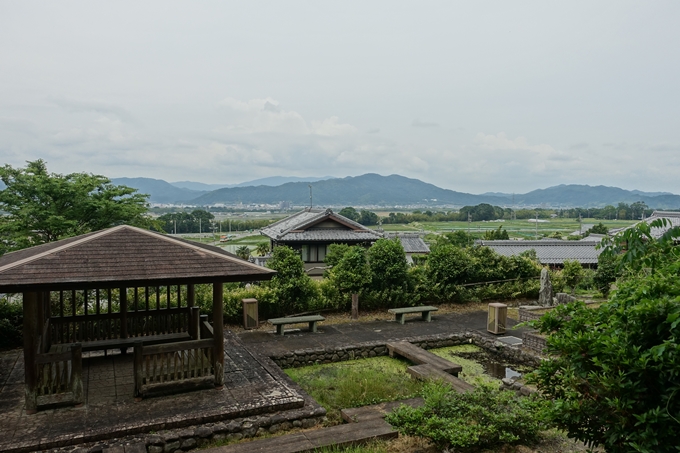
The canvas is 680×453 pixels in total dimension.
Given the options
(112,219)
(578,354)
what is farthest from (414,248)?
(578,354)

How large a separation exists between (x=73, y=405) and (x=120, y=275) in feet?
6.09

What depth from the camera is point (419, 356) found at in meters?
9.05

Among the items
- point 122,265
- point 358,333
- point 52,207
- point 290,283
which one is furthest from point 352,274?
point 52,207

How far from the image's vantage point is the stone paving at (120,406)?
5.56 metres

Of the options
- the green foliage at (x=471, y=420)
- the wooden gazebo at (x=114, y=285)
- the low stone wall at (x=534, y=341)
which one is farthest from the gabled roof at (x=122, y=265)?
the low stone wall at (x=534, y=341)

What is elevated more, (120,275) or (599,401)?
(120,275)

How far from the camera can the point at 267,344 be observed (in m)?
10.0

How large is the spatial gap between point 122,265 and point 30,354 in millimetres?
1500

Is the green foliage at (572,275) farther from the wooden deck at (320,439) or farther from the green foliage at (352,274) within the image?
the wooden deck at (320,439)

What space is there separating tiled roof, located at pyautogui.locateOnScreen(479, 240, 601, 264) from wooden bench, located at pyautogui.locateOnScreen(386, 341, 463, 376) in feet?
71.8

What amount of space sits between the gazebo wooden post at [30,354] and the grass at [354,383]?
3.65 m

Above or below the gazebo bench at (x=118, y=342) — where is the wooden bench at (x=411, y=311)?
below

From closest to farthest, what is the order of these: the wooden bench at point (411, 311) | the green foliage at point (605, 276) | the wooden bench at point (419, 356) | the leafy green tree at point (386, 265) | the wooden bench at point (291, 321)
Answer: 1. the wooden bench at point (419, 356)
2. the wooden bench at point (291, 321)
3. the wooden bench at point (411, 311)
4. the leafy green tree at point (386, 265)
5. the green foliage at point (605, 276)

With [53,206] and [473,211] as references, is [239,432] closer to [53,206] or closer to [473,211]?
[53,206]
